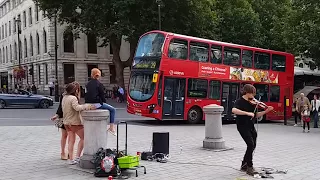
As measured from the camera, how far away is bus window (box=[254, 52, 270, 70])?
21156mm

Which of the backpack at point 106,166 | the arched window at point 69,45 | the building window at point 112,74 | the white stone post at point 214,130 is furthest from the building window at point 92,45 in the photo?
the backpack at point 106,166

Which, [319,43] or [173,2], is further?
[173,2]

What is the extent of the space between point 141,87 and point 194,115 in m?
3.01

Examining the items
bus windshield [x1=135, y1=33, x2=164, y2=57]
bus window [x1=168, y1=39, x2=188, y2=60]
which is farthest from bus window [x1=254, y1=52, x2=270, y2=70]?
bus windshield [x1=135, y1=33, x2=164, y2=57]

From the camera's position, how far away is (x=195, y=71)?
18.9 metres

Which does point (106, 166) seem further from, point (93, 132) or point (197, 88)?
point (197, 88)

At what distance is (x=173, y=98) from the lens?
60.9ft

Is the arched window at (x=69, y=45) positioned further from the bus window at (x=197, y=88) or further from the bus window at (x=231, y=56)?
the bus window at (x=197, y=88)

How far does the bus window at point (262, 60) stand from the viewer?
21156 mm

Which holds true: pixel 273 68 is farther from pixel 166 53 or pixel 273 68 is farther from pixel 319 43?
pixel 166 53

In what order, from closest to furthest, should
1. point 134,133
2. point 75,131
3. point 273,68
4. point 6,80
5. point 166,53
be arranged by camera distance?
1. point 75,131
2. point 134,133
3. point 166,53
4. point 273,68
5. point 6,80

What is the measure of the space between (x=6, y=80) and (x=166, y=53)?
5889 cm

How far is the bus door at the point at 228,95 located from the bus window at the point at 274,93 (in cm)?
275

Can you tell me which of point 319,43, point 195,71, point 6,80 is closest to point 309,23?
point 319,43
